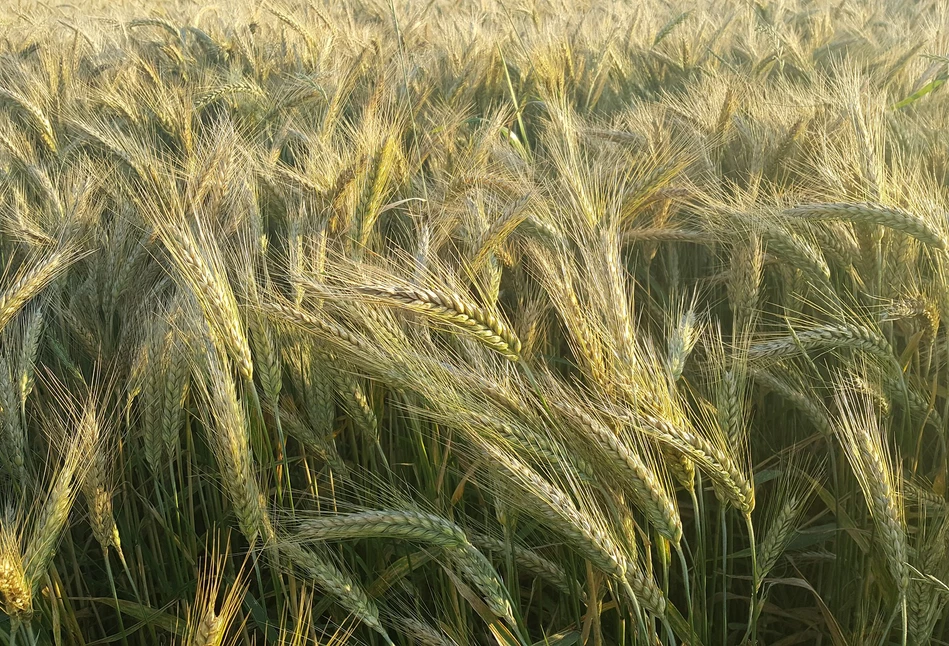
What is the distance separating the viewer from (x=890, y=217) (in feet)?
4.43

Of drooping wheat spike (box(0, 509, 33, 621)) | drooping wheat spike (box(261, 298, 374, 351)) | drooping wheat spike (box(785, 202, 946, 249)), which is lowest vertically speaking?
drooping wheat spike (box(0, 509, 33, 621))

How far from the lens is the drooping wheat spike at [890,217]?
1.34 m

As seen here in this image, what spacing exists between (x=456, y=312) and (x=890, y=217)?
2.76ft

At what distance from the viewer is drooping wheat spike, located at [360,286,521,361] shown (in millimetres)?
1015

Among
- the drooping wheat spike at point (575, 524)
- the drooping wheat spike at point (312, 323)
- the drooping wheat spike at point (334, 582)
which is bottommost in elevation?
the drooping wheat spike at point (334, 582)

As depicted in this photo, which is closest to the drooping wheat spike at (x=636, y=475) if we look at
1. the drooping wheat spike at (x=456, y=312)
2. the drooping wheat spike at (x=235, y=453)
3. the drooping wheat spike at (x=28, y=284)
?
the drooping wheat spike at (x=456, y=312)

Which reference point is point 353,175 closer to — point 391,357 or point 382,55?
point 391,357

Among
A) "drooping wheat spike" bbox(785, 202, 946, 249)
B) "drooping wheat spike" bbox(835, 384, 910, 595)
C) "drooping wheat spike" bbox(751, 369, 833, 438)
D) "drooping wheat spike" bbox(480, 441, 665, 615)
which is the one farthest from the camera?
"drooping wheat spike" bbox(751, 369, 833, 438)

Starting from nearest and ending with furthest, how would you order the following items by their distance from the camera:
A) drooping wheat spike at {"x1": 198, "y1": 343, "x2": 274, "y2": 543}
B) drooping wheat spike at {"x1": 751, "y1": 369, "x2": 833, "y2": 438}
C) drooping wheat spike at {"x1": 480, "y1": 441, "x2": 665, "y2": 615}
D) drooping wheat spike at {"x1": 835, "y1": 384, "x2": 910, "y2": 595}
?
drooping wheat spike at {"x1": 480, "y1": 441, "x2": 665, "y2": 615} → drooping wheat spike at {"x1": 835, "y1": 384, "x2": 910, "y2": 595} → drooping wheat spike at {"x1": 198, "y1": 343, "x2": 274, "y2": 543} → drooping wheat spike at {"x1": 751, "y1": 369, "x2": 833, "y2": 438}

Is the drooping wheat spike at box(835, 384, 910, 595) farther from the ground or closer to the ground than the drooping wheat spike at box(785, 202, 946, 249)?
closer to the ground

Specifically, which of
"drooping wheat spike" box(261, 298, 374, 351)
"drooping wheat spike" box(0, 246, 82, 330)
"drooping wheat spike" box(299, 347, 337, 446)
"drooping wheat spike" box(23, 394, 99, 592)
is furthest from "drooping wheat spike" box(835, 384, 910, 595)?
"drooping wheat spike" box(0, 246, 82, 330)

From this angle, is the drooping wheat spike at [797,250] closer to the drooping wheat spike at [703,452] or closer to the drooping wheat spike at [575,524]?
the drooping wheat spike at [703,452]

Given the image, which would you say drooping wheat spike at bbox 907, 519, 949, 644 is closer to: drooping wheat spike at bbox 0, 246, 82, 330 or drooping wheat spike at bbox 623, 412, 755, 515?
drooping wheat spike at bbox 623, 412, 755, 515

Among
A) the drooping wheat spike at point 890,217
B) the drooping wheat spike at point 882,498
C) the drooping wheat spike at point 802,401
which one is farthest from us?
the drooping wheat spike at point 802,401
